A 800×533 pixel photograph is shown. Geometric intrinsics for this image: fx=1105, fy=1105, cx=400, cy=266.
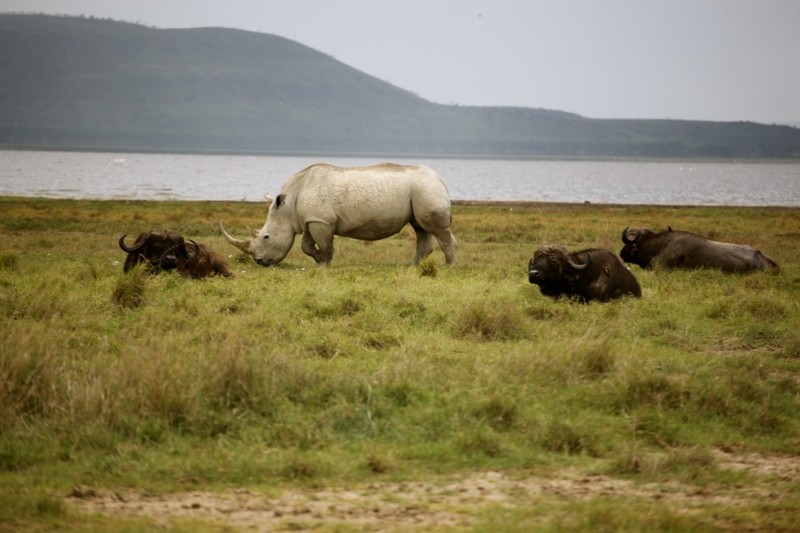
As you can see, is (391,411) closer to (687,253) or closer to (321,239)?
(321,239)

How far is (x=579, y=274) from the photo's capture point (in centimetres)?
1417

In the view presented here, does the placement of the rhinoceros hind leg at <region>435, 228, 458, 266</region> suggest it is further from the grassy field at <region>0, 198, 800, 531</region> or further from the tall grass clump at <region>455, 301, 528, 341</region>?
the tall grass clump at <region>455, 301, 528, 341</region>

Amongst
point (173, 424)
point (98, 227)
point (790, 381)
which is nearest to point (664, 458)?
point (790, 381)

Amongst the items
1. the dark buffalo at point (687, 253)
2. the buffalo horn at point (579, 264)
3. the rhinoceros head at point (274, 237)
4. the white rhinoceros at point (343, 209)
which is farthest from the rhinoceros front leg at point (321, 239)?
the buffalo horn at point (579, 264)

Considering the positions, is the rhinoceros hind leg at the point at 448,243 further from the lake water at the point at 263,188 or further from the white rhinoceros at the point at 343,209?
the lake water at the point at 263,188

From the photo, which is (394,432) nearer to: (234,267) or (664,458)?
(664,458)

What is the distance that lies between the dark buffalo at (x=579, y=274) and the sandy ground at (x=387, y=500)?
628cm

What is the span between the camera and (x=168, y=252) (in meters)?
15.8

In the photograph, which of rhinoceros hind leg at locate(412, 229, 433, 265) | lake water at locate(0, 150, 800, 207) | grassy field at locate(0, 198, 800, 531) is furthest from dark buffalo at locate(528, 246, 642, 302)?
lake water at locate(0, 150, 800, 207)

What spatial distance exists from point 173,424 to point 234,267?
10.8 m

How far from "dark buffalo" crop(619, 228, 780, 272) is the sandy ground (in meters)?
10.4

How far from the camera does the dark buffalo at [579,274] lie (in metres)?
14.0

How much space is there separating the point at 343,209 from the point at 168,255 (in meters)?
4.18

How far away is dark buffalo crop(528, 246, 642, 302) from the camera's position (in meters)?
14.0
